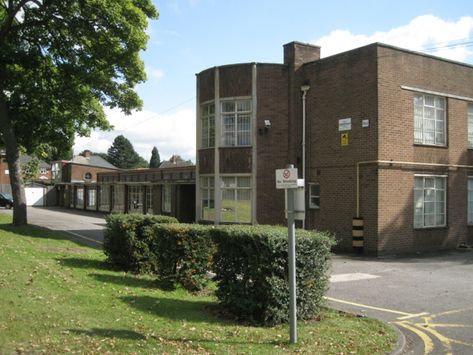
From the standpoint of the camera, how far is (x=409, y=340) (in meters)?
7.45

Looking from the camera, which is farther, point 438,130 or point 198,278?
point 438,130

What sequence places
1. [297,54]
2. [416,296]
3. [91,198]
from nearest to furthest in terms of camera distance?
1. [416,296]
2. [297,54]
3. [91,198]

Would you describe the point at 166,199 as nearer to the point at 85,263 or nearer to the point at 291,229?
the point at 85,263

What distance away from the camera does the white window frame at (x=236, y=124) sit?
22016mm

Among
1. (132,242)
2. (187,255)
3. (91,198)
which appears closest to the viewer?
(187,255)

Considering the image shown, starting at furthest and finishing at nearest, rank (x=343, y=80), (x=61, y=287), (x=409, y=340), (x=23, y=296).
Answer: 1. (x=343, y=80)
2. (x=61, y=287)
3. (x=23, y=296)
4. (x=409, y=340)

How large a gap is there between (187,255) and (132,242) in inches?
96.3

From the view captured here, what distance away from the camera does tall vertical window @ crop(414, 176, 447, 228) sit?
63.2 ft

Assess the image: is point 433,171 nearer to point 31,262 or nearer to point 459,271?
point 459,271

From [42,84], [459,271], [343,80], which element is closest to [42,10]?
[42,84]

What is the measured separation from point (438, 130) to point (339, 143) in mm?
4058

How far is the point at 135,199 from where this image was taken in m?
38.8

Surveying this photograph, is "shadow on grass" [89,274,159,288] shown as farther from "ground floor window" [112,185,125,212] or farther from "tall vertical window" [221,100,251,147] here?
"ground floor window" [112,185,125,212]

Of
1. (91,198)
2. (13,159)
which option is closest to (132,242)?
(13,159)
